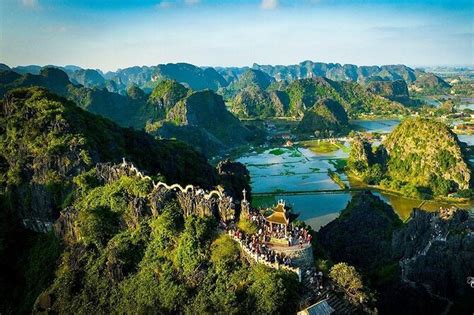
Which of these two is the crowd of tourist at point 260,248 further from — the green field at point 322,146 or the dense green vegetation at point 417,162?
the green field at point 322,146

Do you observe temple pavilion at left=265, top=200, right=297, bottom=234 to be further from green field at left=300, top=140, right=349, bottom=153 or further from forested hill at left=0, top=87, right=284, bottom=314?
green field at left=300, top=140, right=349, bottom=153

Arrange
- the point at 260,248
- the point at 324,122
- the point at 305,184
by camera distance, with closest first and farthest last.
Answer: the point at 260,248 < the point at 305,184 < the point at 324,122

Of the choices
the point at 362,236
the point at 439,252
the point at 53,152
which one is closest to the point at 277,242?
the point at 439,252

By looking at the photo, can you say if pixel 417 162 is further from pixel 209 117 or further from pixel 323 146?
pixel 209 117

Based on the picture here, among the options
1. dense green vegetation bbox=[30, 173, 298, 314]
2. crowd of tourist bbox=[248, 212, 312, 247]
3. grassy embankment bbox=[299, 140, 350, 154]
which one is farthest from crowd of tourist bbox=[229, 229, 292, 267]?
grassy embankment bbox=[299, 140, 350, 154]

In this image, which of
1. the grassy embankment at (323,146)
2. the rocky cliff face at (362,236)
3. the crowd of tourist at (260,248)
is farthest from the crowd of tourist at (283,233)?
the grassy embankment at (323,146)

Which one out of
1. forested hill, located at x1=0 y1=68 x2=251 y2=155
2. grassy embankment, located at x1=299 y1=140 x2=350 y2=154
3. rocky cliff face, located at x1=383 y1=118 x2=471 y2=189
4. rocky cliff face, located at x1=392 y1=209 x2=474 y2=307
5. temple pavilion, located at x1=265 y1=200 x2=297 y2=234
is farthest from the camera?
forested hill, located at x1=0 y1=68 x2=251 y2=155

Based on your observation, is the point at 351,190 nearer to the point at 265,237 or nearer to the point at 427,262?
the point at 427,262

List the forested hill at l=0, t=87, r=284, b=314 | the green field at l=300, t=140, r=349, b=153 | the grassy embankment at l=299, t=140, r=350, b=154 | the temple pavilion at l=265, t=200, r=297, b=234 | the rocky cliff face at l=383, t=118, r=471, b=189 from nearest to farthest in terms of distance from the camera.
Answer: the forested hill at l=0, t=87, r=284, b=314 → the temple pavilion at l=265, t=200, r=297, b=234 → the rocky cliff face at l=383, t=118, r=471, b=189 → the grassy embankment at l=299, t=140, r=350, b=154 → the green field at l=300, t=140, r=349, b=153

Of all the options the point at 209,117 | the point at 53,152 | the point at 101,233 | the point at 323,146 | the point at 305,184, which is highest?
the point at 53,152

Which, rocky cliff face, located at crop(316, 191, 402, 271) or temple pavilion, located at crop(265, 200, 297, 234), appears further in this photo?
rocky cliff face, located at crop(316, 191, 402, 271)

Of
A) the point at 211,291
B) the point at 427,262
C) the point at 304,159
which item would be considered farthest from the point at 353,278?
the point at 304,159

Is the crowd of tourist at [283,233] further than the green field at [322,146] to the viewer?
No
